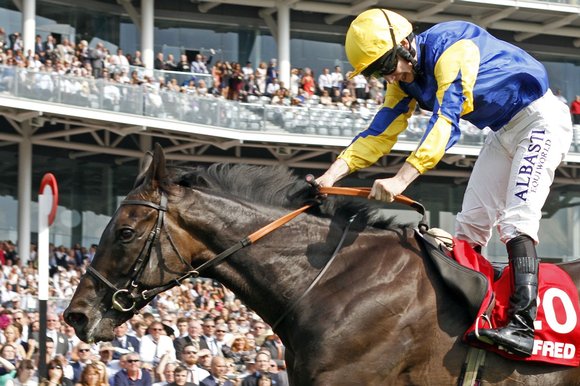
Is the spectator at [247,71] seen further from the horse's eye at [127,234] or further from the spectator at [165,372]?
the horse's eye at [127,234]

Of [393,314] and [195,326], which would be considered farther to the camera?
[195,326]

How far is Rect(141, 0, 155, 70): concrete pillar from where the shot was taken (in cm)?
2116

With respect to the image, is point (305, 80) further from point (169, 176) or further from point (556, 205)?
point (169, 176)

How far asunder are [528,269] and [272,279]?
1035mm

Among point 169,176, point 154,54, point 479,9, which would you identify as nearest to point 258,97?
point 154,54

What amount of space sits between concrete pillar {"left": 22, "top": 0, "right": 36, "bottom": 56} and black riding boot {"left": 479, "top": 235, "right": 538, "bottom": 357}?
1669 centimetres

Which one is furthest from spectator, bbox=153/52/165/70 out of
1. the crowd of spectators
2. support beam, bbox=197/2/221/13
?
the crowd of spectators

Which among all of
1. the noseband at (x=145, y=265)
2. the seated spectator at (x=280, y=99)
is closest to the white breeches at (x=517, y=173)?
the noseband at (x=145, y=265)

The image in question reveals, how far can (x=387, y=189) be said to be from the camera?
3992 millimetres

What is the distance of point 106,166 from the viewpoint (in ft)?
70.5

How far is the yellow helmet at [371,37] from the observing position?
13.4 feet

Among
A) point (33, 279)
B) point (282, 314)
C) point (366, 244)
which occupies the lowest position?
point (33, 279)

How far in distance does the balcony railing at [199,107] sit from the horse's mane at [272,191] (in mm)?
12992

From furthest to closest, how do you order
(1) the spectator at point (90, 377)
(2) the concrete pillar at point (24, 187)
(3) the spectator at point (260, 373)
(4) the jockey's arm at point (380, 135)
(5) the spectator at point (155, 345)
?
1. (2) the concrete pillar at point (24, 187)
2. (5) the spectator at point (155, 345)
3. (3) the spectator at point (260, 373)
4. (1) the spectator at point (90, 377)
5. (4) the jockey's arm at point (380, 135)
